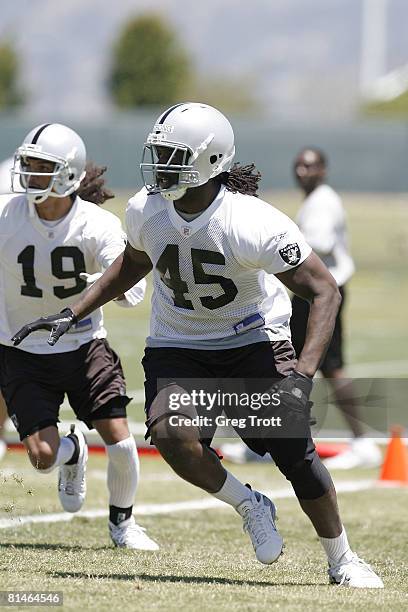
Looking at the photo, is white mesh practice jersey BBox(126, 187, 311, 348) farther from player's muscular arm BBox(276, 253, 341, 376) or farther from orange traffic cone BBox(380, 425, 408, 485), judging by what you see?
orange traffic cone BBox(380, 425, 408, 485)

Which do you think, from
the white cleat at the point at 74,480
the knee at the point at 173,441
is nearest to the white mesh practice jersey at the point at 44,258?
the white cleat at the point at 74,480

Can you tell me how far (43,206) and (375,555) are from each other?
93.4 inches

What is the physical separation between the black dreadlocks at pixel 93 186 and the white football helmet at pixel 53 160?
328 millimetres

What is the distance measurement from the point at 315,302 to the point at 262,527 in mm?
987

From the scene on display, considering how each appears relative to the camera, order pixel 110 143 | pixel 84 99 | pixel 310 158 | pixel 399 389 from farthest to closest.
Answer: pixel 84 99 < pixel 110 143 < pixel 399 389 < pixel 310 158

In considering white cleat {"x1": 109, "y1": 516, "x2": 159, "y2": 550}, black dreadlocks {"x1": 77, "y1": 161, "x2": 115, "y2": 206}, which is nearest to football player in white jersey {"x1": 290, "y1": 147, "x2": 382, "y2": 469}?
black dreadlocks {"x1": 77, "y1": 161, "x2": 115, "y2": 206}

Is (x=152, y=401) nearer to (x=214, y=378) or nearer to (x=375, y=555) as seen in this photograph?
(x=214, y=378)

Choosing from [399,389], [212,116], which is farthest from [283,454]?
[399,389]

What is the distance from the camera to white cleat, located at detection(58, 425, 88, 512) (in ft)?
23.1

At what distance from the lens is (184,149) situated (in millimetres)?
5629

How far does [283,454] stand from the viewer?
563cm

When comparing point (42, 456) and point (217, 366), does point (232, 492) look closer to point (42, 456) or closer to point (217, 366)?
point (217, 366)

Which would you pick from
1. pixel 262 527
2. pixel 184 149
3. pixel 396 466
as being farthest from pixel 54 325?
pixel 396 466

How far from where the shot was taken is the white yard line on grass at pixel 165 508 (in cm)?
762
